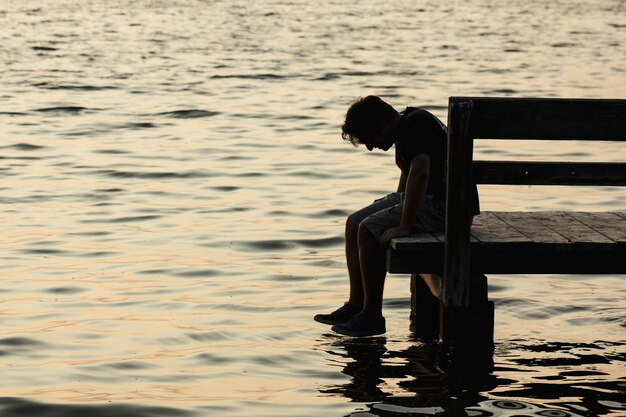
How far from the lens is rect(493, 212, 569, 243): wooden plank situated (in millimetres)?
7395

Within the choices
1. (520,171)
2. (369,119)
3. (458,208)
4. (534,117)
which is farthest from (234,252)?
(534,117)

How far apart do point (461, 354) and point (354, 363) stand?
0.76 m

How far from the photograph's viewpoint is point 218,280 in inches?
401

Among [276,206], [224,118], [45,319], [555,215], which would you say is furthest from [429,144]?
[224,118]

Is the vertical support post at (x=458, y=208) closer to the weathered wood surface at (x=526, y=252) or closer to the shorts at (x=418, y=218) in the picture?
the weathered wood surface at (x=526, y=252)

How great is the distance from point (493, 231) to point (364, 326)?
0.98 metres

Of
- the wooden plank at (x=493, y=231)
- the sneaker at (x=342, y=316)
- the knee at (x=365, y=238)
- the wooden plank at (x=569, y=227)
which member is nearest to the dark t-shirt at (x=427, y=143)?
the wooden plank at (x=493, y=231)

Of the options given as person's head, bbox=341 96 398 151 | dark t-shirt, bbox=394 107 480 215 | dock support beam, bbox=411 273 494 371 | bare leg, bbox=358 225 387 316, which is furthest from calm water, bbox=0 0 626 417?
person's head, bbox=341 96 398 151

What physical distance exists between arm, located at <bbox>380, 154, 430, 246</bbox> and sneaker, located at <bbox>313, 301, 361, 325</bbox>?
0.78 m

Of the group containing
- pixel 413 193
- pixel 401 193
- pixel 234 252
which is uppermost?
pixel 413 193

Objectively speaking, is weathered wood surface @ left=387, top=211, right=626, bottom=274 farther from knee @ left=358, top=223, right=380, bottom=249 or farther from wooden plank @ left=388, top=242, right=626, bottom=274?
knee @ left=358, top=223, right=380, bottom=249

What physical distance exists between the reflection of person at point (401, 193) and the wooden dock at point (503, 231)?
16 centimetres

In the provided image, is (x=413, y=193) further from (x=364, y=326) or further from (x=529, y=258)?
(x=364, y=326)

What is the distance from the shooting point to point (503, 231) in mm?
7664
